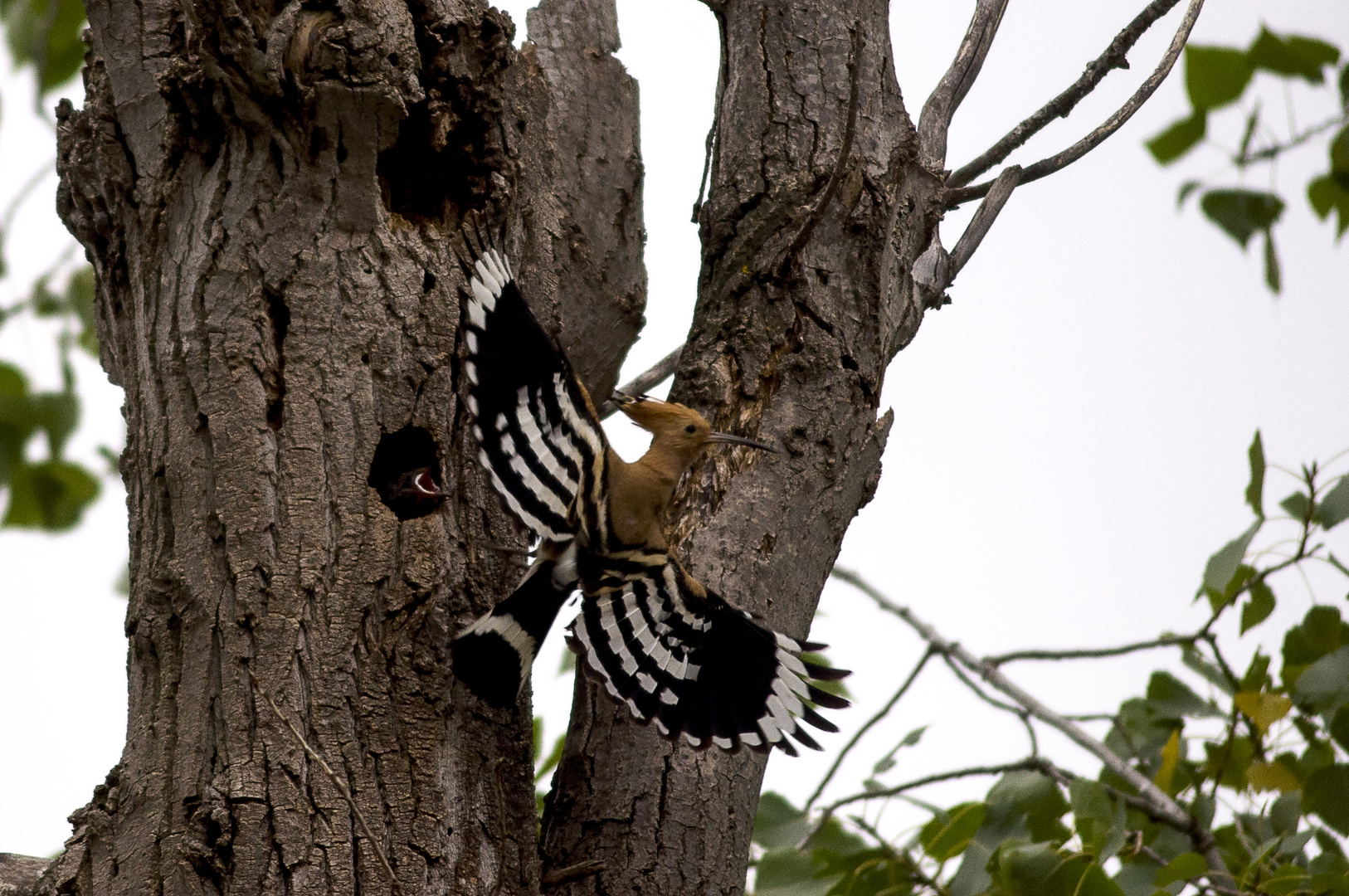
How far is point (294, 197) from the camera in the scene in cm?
219

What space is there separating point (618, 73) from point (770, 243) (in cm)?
91

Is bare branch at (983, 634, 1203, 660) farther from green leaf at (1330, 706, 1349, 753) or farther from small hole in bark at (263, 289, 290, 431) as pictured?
small hole in bark at (263, 289, 290, 431)

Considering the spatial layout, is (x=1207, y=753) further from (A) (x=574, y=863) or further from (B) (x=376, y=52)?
(B) (x=376, y=52)

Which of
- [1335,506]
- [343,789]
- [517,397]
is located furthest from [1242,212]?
[343,789]

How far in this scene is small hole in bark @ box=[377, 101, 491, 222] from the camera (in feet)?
7.82

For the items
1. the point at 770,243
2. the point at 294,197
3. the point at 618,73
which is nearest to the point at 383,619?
the point at 294,197

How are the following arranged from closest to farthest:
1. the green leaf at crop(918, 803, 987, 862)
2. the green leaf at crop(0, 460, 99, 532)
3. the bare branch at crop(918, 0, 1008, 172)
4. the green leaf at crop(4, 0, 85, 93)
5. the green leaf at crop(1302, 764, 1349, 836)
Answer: the green leaf at crop(918, 803, 987, 862) < the green leaf at crop(1302, 764, 1349, 836) < the bare branch at crop(918, 0, 1008, 172) < the green leaf at crop(4, 0, 85, 93) < the green leaf at crop(0, 460, 99, 532)

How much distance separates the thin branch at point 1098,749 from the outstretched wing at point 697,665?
764mm

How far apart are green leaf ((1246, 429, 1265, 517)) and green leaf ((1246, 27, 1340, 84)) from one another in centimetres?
83

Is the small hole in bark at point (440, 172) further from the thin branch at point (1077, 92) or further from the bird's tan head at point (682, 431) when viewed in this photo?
the thin branch at point (1077, 92)

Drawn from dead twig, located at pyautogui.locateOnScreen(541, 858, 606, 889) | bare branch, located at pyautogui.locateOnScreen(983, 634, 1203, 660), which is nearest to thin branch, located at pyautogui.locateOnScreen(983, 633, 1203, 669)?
bare branch, located at pyautogui.locateOnScreen(983, 634, 1203, 660)

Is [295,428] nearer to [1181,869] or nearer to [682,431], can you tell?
[682,431]

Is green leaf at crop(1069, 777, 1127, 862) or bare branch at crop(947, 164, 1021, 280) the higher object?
bare branch at crop(947, 164, 1021, 280)

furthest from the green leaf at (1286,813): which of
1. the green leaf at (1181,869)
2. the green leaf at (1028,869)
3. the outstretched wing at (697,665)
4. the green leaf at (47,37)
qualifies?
the green leaf at (47,37)
